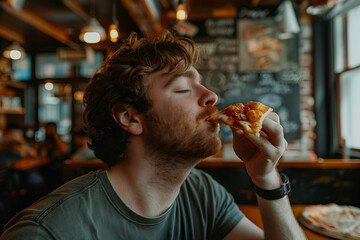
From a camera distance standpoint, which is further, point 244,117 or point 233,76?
point 233,76

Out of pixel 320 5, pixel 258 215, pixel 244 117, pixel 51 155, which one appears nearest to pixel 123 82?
pixel 244 117

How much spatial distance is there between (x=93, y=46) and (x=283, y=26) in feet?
15.0

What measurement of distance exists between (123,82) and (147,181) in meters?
0.52

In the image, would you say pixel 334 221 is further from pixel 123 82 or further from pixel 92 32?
pixel 92 32

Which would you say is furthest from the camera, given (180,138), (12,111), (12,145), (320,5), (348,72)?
(12,111)

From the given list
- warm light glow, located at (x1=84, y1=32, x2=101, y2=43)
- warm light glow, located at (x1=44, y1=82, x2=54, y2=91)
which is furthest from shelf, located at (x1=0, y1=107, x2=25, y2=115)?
warm light glow, located at (x1=84, y1=32, x2=101, y2=43)

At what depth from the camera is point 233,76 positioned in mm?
4770

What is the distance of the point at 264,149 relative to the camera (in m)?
1.27

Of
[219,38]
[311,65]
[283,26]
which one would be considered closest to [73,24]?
[219,38]

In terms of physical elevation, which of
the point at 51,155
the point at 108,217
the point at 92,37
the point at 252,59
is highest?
the point at 92,37

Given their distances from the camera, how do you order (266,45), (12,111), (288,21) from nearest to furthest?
(288,21) → (266,45) → (12,111)

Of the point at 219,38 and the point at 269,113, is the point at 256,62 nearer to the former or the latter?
the point at 219,38

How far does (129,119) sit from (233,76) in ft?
12.1

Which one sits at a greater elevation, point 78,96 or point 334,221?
point 78,96
